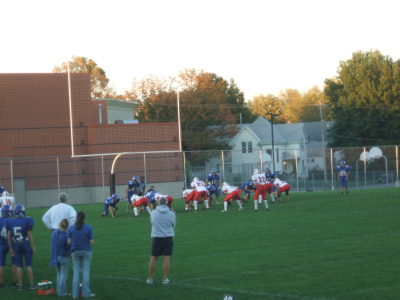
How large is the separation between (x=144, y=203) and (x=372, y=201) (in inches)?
383

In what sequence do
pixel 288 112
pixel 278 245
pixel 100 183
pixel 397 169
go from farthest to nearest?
1. pixel 288 112
2. pixel 397 169
3. pixel 100 183
4. pixel 278 245

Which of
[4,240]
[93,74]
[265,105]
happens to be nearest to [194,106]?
[93,74]

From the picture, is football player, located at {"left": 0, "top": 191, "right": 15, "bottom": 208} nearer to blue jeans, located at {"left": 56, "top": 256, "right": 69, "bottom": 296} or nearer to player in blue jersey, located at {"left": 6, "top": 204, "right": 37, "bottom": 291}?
player in blue jersey, located at {"left": 6, "top": 204, "right": 37, "bottom": 291}

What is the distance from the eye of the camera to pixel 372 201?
23125 mm

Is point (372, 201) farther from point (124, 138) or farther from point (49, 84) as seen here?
point (49, 84)

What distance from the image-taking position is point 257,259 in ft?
35.7

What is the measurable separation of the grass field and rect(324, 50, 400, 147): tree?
43.7 metres

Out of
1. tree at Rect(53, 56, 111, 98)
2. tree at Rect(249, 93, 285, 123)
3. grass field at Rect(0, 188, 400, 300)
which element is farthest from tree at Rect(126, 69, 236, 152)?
grass field at Rect(0, 188, 400, 300)

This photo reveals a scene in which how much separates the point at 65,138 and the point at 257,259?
94.8 feet

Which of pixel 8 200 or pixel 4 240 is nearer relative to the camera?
pixel 4 240

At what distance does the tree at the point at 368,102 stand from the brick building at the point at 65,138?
29.8 metres

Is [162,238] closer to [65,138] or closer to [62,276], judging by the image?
[62,276]

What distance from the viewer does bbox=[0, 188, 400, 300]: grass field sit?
837 cm

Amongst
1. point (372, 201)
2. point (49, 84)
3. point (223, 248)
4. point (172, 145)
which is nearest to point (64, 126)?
point (49, 84)
